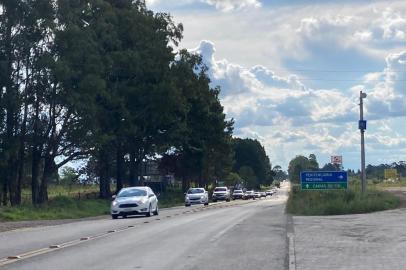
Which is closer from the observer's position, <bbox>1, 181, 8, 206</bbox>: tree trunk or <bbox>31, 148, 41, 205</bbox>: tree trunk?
<bbox>1, 181, 8, 206</bbox>: tree trunk

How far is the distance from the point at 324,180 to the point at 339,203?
11.8 ft

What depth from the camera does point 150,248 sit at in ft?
66.3

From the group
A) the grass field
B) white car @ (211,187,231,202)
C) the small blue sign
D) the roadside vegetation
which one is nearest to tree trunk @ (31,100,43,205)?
the grass field

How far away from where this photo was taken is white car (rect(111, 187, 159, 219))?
39281 mm

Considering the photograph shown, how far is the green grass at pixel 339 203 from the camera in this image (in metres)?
39.4

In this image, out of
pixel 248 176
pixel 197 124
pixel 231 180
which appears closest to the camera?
pixel 197 124

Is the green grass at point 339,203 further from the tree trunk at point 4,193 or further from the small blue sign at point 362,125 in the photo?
the tree trunk at point 4,193

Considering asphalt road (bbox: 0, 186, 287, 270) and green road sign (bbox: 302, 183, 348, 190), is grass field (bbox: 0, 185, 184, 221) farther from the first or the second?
asphalt road (bbox: 0, 186, 287, 270)

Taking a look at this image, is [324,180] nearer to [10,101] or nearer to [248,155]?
[10,101]

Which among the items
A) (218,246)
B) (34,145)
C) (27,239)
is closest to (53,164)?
(34,145)

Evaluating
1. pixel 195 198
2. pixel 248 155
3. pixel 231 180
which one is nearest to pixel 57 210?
pixel 195 198

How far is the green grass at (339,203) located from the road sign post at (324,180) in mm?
398

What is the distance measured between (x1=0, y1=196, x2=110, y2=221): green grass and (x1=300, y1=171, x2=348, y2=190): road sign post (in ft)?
42.5

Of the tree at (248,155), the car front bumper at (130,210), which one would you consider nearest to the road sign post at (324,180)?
the car front bumper at (130,210)
